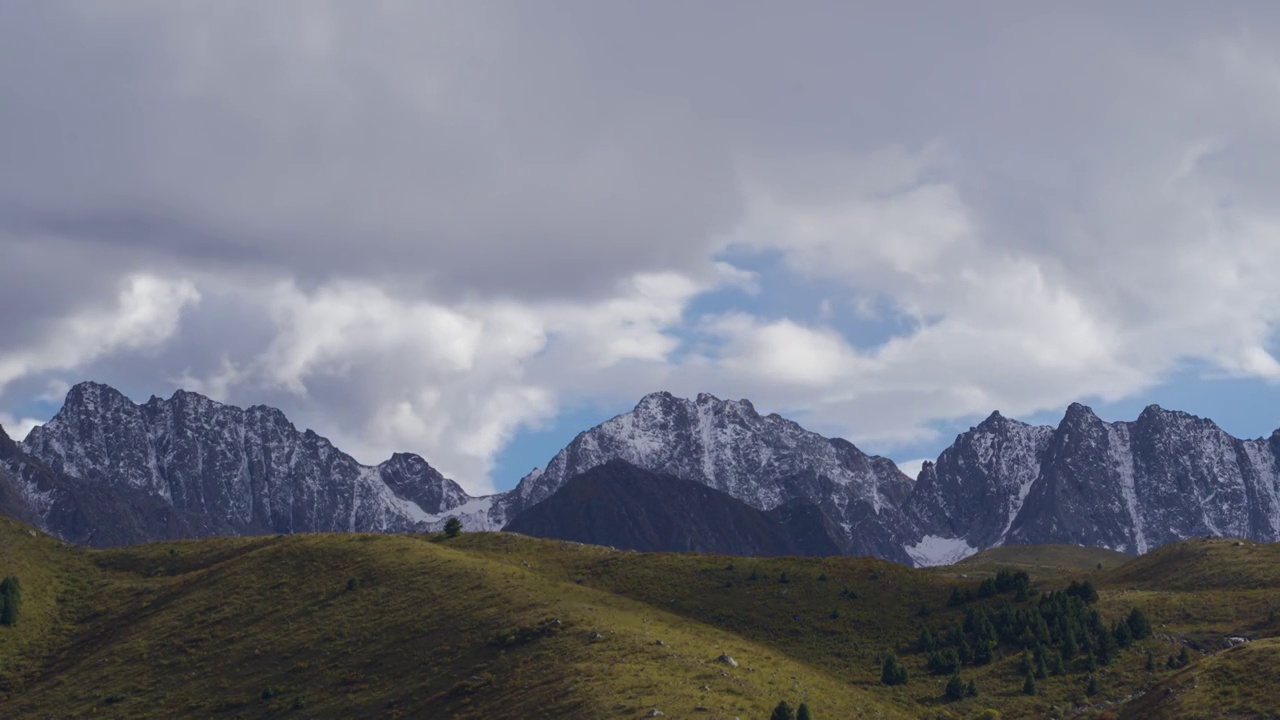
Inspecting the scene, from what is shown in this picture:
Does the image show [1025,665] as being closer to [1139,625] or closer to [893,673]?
[893,673]

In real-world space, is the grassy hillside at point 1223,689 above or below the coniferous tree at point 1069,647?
below

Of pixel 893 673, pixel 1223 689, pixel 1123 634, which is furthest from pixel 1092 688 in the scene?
pixel 893 673

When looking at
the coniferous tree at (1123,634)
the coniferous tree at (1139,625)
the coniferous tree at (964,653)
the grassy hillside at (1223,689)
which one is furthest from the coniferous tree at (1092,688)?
the coniferous tree at (1139,625)

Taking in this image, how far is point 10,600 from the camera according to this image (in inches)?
6368

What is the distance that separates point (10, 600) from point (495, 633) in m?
74.6

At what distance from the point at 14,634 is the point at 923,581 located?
119940 millimetres

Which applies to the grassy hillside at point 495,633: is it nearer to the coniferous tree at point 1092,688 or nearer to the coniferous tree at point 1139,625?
the coniferous tree at point 1092,688

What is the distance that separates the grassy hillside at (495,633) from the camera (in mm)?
113750

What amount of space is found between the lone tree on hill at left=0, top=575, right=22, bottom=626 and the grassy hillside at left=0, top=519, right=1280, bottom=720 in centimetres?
158

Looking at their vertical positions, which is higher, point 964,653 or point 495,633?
point 495,633

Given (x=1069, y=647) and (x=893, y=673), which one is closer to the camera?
(x=893, y=673)

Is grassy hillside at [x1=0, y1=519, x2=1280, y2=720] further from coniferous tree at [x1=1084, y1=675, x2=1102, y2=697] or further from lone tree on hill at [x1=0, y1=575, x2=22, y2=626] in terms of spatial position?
lone tree on hill at [x1=0, y1=575, x2=22, y2=626]

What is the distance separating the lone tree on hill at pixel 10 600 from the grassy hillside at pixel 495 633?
1.58 metres

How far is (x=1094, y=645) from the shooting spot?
134 metres
